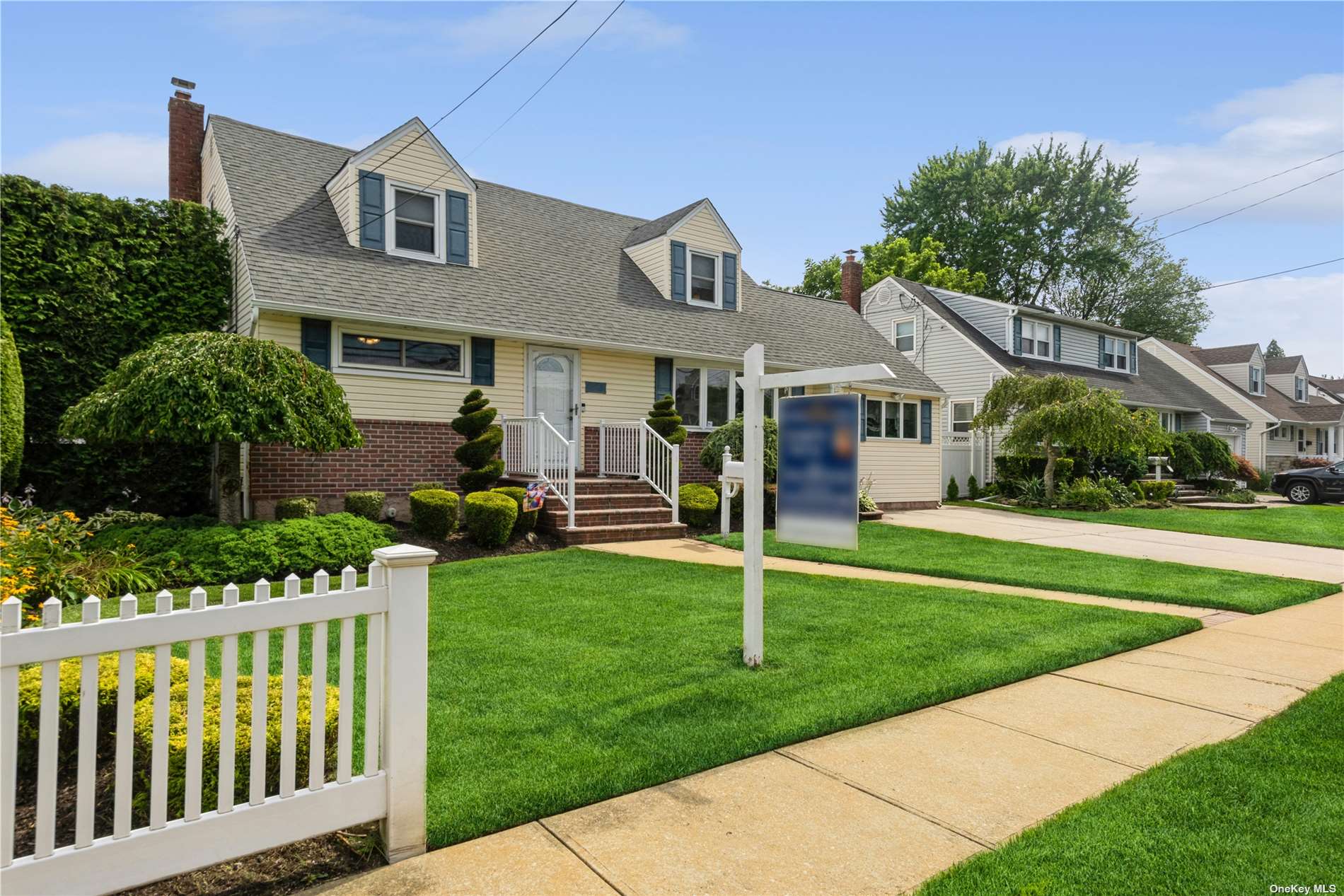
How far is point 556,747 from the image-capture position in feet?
11.6

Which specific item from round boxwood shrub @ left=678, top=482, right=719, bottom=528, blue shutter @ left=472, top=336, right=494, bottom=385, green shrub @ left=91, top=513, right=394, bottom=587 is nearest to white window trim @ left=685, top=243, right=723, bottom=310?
blue shutter @ left=472, top=336, right=494, bottom=385

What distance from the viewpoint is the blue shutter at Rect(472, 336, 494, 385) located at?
12719 mm

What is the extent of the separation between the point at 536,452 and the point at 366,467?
2.73m

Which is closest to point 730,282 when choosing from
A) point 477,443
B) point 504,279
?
point 504,279

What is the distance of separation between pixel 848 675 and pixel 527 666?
6.87 feet

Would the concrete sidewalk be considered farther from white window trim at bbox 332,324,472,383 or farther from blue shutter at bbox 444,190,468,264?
blue shutter at bbox 444,190,468,264

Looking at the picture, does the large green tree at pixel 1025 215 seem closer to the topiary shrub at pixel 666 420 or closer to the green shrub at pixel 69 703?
the topiary shrub at pixel 666 420

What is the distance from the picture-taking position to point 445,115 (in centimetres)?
1049

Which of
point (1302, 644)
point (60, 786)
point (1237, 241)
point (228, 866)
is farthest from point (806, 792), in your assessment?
point (1237, 241)

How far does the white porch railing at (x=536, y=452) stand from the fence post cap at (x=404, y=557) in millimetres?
8733

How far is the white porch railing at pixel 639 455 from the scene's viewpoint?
12898mm

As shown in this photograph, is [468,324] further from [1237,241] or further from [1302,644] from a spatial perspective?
[1237,241]

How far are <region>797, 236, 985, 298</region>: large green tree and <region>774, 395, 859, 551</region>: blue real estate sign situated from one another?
3226cm

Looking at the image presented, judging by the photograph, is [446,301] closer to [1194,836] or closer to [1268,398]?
[1194,836]
